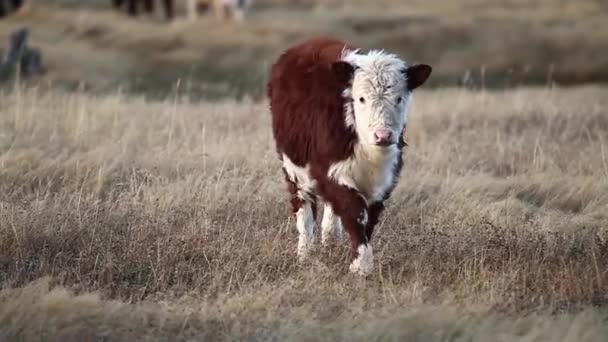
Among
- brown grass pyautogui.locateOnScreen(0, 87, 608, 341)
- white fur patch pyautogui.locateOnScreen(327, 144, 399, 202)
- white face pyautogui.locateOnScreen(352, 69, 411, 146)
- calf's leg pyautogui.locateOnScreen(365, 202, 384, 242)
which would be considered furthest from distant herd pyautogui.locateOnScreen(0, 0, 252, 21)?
white face pyautogui.locateOnScreen(352, 69, 411, 146)

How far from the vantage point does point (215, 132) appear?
11.9 m

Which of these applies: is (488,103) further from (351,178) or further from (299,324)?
(299,324)

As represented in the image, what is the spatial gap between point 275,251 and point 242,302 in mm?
1164

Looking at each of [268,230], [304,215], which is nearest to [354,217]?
[304,215]

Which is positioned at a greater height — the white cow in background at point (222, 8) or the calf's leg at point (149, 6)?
the white cow in background at point (222, 8)

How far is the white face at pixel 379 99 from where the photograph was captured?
21.5 feet

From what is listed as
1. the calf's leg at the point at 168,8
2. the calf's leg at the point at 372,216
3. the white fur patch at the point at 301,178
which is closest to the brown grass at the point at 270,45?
the calf's leg at the point at 168,8

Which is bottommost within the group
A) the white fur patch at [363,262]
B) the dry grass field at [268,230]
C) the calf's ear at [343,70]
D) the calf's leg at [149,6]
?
the calf's leg at [149,6]

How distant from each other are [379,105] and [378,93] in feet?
0.29

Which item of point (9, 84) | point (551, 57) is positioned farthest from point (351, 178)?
point (551, 57)

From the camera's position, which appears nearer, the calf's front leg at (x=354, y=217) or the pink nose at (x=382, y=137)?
the pink nose at (x=382, y=137)

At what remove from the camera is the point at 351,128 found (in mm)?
6801

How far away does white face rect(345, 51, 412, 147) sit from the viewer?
654 centimetres

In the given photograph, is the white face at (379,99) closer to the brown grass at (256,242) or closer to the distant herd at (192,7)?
the brown grass at (256,242)
